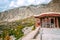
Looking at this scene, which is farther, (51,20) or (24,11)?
(24,11)

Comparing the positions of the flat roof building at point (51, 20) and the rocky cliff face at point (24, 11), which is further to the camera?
the rocky cliff face at point (24, 11)

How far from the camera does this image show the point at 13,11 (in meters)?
66.3

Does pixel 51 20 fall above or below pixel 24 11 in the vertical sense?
below

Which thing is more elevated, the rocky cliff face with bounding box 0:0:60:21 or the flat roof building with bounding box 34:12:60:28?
the rocky cliff face with bounding box 0:0:60:21

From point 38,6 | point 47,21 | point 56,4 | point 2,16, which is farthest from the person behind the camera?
point 38,6

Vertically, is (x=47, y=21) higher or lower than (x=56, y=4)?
lower

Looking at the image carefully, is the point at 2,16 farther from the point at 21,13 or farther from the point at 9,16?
the point at 21,13

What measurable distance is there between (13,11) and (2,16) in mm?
9332

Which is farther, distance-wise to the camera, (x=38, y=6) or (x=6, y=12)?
(x=38, y=6)

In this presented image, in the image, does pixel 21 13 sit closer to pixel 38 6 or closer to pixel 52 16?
pixel 38 6

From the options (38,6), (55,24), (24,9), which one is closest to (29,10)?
(24,9)

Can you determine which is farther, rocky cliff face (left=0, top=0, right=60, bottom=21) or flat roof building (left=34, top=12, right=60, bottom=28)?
rocky cliff face (left=0, top=0, right=60, bottom=21)

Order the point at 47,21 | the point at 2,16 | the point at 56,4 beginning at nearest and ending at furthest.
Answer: the point at 47,21 < the point at 2,16 < the point at 56,4

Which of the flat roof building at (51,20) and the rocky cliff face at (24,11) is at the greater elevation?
the rocky cliff face at (24,11)
